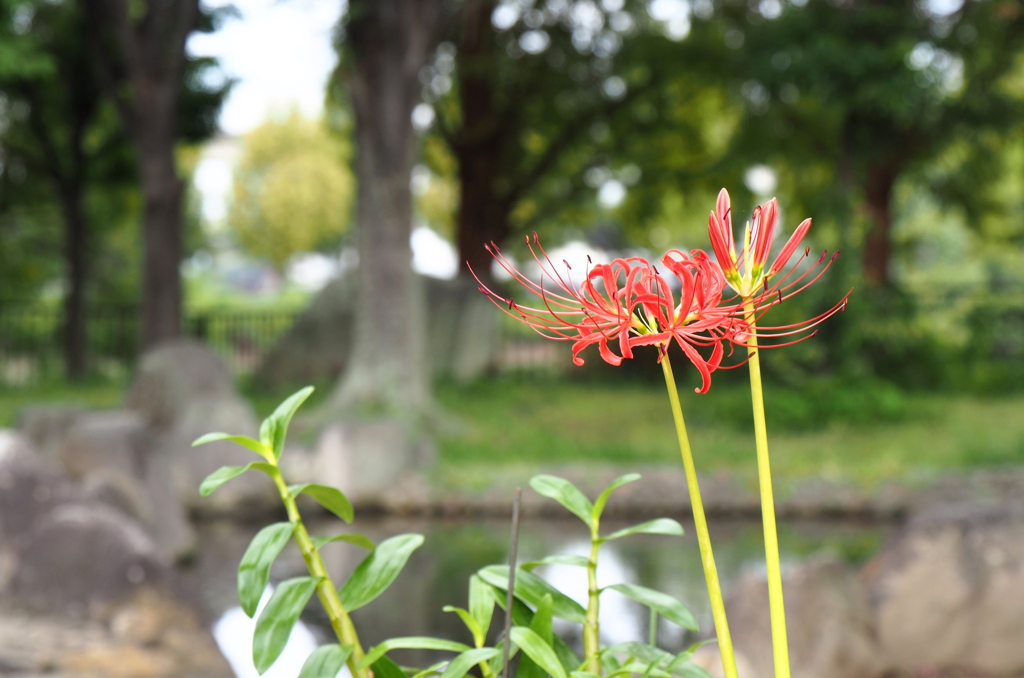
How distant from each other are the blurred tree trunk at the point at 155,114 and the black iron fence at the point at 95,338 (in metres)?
4.53

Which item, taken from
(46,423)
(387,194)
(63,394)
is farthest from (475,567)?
(63,394)

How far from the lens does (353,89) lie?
32.0ft

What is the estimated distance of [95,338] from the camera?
16.3 m

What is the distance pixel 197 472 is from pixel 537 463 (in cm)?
299

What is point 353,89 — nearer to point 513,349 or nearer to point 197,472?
point 197,472

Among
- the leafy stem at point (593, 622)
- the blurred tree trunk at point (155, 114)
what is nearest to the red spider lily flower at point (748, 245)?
the leafy stem at point (593, 622)

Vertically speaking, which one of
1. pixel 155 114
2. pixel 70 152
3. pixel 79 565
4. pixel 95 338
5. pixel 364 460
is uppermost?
pixel 70 152

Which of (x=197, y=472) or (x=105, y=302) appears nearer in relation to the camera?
(x=197, y=472)

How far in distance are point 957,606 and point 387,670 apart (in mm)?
3028

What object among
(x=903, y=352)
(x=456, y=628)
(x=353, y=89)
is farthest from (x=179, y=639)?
(x=903, y=352)

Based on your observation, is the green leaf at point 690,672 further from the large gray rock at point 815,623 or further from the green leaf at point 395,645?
the large gray rock at point 815,623

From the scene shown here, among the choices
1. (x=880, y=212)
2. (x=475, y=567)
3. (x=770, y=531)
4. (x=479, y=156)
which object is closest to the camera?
(x=770, y=531)

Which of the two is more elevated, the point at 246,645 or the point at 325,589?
the point at 325,589

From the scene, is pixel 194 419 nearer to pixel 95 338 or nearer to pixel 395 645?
pixel 395 645
